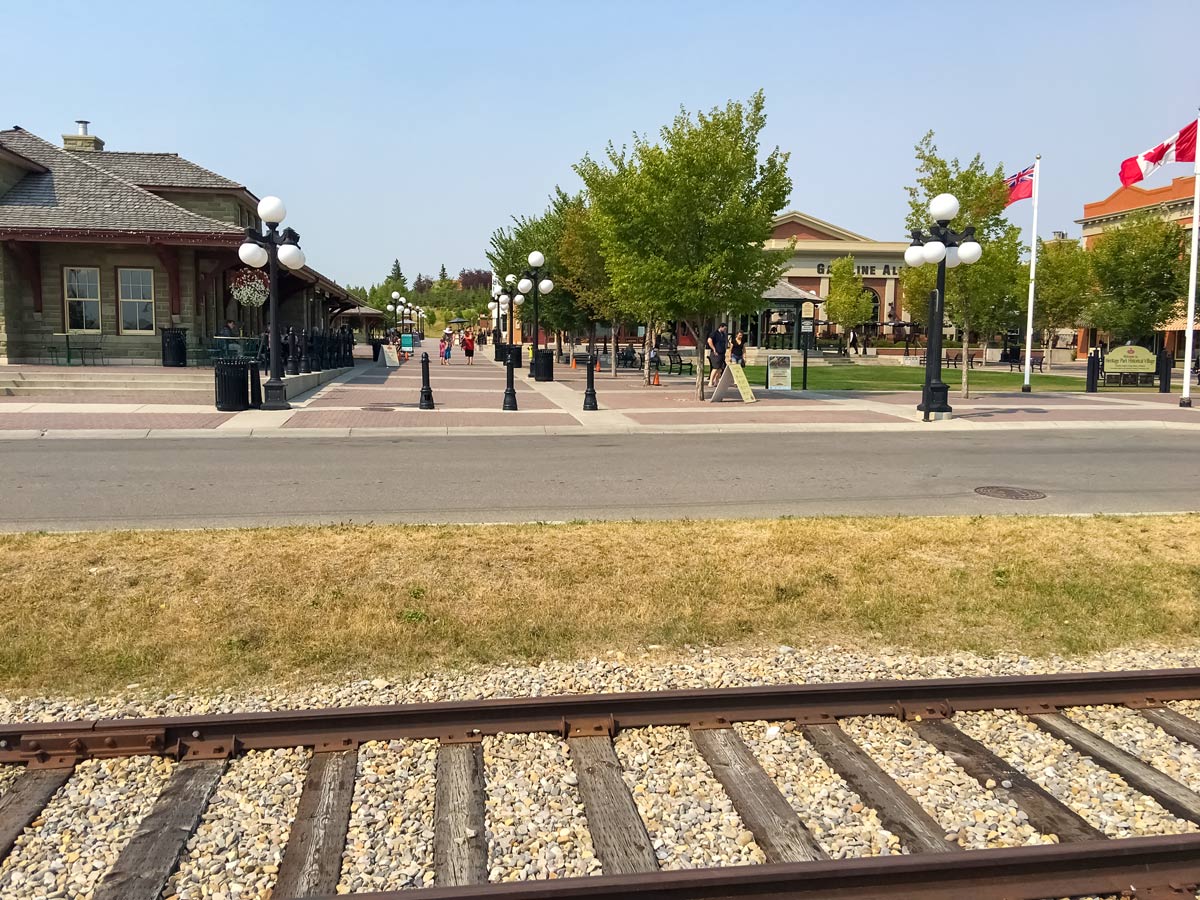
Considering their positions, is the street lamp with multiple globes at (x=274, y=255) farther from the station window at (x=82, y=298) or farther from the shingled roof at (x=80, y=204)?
the station window at (x=82, y=298)

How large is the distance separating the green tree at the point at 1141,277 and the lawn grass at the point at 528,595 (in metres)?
36.2

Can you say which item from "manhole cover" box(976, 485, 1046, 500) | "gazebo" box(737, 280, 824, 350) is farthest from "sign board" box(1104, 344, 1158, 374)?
"manhole cover" box(976, 485, 1046, 500)

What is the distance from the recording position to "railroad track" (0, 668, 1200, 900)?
3.18 meters

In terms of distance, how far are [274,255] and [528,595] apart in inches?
591

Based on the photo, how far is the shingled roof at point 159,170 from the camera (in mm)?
34406

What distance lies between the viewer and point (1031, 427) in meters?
18.0

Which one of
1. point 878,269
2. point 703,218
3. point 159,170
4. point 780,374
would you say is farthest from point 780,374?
point 878,269

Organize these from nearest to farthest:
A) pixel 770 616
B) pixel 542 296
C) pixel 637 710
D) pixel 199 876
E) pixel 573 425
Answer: pixel 199 876, pixel 637 710, pixel 770 616, pixel 573 425, pixel 542 296

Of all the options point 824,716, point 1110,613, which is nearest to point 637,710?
point 824,716

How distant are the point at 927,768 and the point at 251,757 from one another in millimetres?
3010

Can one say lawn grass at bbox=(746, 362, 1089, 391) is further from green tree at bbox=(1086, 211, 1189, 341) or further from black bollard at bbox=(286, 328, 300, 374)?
black bollard at bbox=(286, 328, 300, 374)

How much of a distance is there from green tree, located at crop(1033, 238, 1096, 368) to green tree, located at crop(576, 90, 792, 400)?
36.5 meters

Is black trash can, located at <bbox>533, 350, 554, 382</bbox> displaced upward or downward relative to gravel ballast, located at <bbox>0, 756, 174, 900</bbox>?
upward

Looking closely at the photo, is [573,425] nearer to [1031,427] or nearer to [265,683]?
[1031,427]
